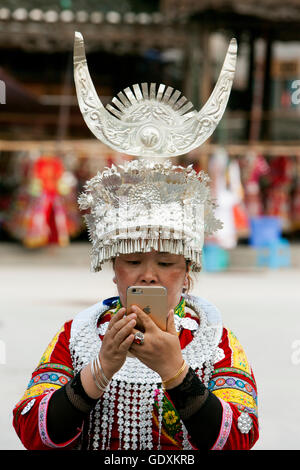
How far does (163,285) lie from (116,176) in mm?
310

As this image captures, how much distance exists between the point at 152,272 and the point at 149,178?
0.79ft

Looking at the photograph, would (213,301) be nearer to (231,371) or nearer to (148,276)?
(231,371)

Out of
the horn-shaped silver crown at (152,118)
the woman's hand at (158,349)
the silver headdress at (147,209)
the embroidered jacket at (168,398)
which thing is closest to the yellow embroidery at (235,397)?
the embroidered jacket at (168,398)

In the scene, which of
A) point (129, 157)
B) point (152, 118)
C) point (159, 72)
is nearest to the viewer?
point (152, 118)

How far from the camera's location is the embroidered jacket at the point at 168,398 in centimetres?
172

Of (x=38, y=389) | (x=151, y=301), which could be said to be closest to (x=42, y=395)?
(x=38, y=389)

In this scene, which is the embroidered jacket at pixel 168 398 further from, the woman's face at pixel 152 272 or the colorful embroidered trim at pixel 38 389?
the woman's face at pixel 152 272

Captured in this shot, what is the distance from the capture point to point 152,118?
6.60ft

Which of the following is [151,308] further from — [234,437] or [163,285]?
[234,437]

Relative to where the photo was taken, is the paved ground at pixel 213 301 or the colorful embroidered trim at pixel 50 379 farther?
the paved ground at pixel 213 301

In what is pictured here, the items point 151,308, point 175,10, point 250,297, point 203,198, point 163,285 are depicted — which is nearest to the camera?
point 151,308

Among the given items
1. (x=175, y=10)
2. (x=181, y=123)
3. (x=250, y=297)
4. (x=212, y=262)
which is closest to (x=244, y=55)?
(x=175, y=10)

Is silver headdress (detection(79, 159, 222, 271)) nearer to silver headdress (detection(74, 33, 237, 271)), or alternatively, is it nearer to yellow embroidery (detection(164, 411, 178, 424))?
silver headdress (detection(74, 33, 237, 271))

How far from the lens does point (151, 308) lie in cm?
165
